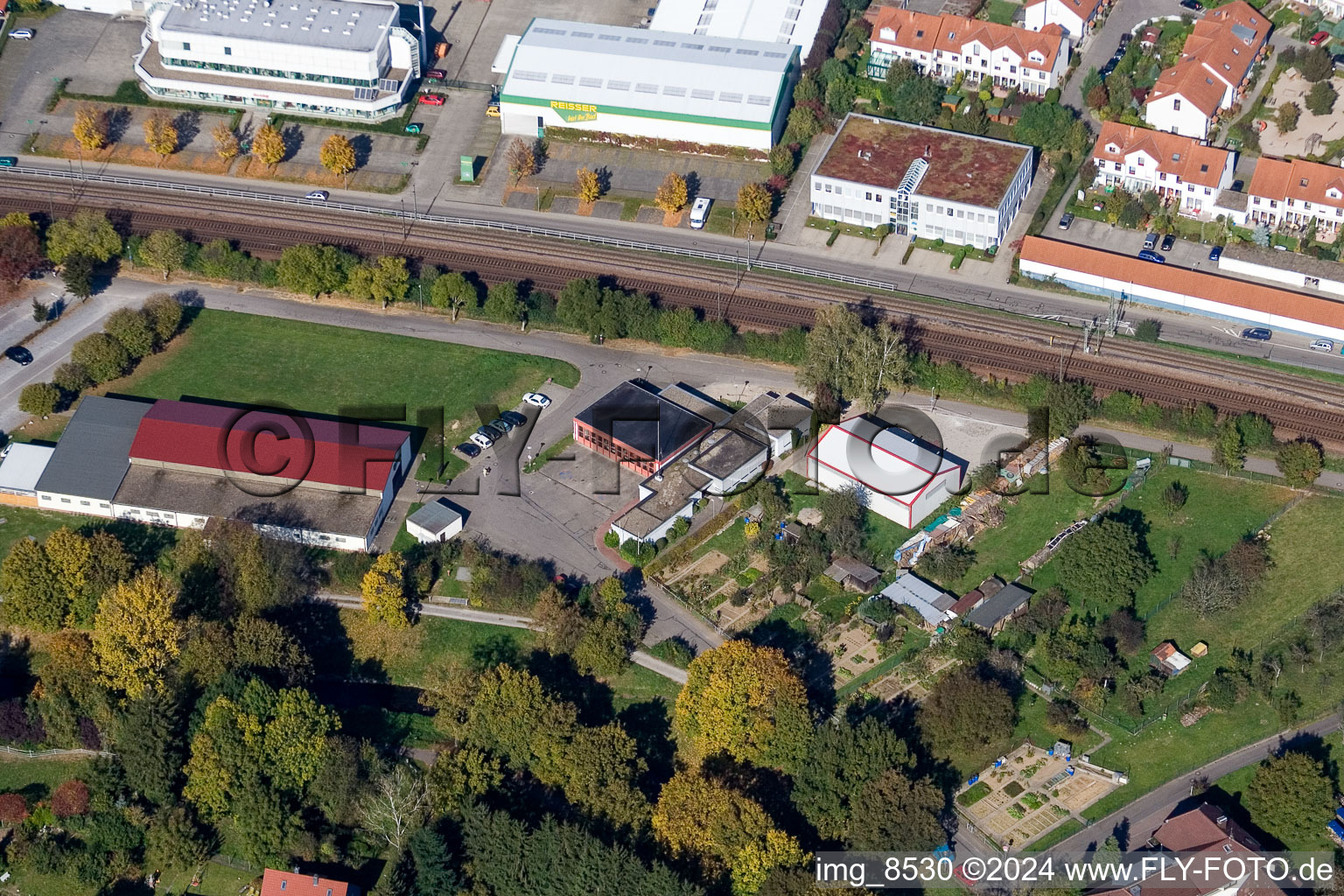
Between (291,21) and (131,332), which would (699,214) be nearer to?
(291,21)

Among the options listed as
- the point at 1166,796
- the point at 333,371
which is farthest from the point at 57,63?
the point at 1166,796

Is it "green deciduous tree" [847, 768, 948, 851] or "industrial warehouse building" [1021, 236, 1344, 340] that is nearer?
"green deciduous tree" [847, 768, 948, 851]

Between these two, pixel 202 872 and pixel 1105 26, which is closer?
pixel 202 872

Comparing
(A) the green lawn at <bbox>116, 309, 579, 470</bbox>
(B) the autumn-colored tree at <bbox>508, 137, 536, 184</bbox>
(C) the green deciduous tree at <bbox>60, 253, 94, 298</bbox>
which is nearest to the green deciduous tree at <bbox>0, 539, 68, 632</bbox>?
(A) the green lawn at <bbox>116, 309, 579, 470</bbox>

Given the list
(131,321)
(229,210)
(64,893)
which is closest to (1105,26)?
(229,210)

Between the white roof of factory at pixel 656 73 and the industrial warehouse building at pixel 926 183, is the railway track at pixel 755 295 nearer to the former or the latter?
the industrial warehouse building at pixel 926 183

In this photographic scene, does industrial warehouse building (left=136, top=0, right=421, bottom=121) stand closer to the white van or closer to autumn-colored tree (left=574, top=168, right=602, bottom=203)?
autumn-colored tree (left=574, top=168, right=602, bottom=203)

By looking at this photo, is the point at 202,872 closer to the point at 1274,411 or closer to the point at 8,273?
the point at 8,273
